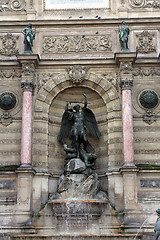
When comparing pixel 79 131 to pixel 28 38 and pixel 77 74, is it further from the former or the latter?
pixel 28 38

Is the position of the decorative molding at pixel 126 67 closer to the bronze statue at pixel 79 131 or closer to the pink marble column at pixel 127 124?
the pink marble column at pixel 127 124

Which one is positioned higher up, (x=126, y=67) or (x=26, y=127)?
(x=126, y=67)

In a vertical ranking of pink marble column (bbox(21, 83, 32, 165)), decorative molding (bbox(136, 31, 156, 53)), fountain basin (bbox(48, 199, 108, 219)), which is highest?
decorative molding (bbox(136, 31, 156, 53))

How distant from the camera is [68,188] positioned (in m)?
15.5

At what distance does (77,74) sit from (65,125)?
7.32 feet

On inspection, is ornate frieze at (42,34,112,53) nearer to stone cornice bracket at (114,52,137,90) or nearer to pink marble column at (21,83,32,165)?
stone cornice bracket at (114,52,137,90)

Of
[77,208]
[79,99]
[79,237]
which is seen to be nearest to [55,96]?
[79,99]

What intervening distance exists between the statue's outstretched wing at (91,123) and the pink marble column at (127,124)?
1.51 meters

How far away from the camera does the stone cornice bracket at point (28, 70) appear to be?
1652cm

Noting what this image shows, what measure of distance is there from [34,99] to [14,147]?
2157mm

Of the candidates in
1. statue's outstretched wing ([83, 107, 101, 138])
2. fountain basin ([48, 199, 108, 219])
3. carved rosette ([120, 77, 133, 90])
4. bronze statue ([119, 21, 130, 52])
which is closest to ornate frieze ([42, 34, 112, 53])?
bronze statue ([119, 21, 130, 52])

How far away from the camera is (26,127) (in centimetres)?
1598

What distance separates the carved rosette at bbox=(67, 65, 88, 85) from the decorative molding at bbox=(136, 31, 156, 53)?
251cm

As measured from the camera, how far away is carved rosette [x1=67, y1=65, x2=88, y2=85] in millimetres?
17141
